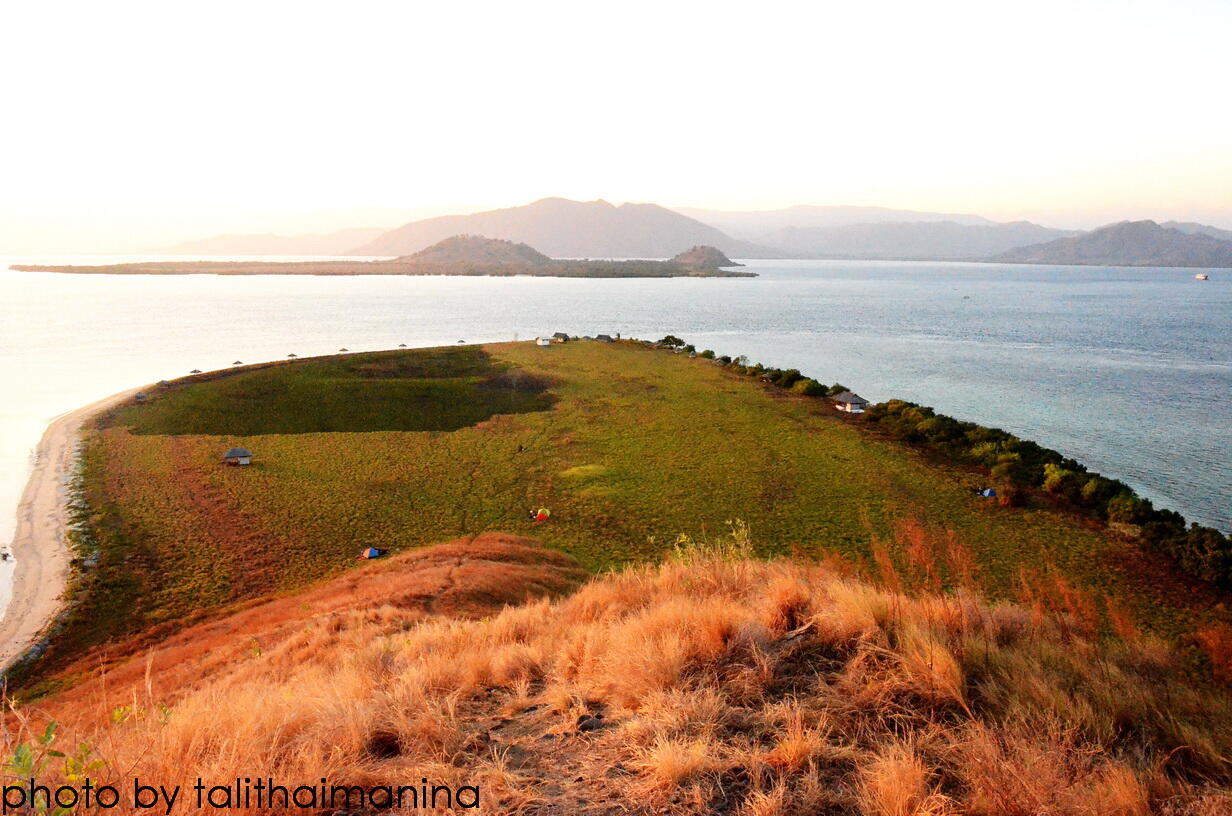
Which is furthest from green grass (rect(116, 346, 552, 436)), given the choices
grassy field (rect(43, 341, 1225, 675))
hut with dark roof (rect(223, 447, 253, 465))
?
hut with dark roof (rect(223, 447, 253, 465))

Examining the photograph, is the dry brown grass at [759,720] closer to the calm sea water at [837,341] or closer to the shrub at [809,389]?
the calm sea water at [837,341]

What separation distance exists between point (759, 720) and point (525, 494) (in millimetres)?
17609

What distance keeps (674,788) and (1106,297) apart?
141 meters

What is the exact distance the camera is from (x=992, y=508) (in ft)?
65.3

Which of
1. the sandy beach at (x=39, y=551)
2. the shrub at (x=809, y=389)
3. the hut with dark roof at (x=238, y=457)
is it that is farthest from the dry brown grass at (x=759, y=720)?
the shrub at (x=809, y=389)

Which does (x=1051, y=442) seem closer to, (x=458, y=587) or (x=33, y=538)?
(x=458, y=587)

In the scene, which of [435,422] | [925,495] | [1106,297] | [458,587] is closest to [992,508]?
[925,495]

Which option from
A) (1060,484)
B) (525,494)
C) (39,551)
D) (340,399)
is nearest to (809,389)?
(1060,484)

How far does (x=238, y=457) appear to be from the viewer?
2505cm

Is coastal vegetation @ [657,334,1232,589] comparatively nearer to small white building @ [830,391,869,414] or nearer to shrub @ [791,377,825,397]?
small white building @ [830,391,869,414]

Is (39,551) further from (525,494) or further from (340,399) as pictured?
(340,399)

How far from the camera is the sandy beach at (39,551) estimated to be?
46.9ft

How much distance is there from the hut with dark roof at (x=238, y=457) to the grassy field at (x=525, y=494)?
2.01 feet

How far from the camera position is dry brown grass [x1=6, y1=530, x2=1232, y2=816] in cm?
374
